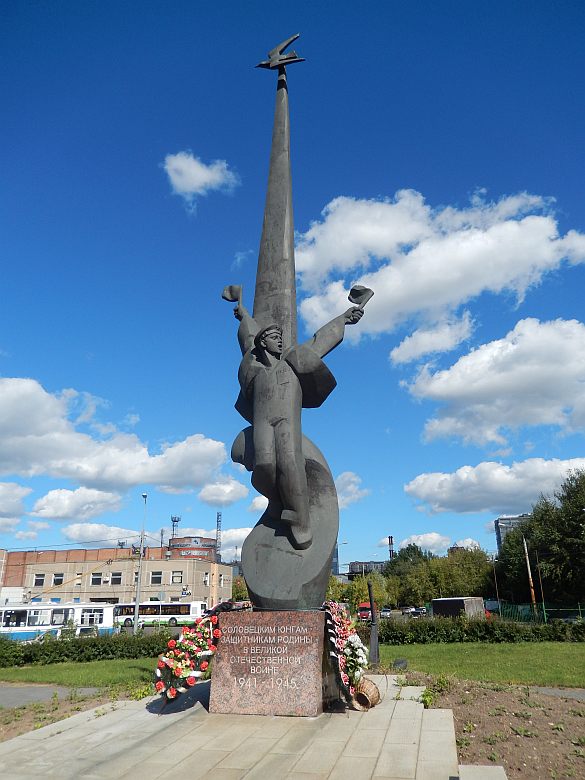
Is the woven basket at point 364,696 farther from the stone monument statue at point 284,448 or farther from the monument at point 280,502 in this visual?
the stone monument statue at point 284,448

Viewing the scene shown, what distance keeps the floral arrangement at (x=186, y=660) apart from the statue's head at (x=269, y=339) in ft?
13.7

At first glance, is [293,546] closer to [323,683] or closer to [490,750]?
[323,683]

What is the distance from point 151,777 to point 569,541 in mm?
34056

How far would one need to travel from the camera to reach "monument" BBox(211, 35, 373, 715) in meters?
7.44

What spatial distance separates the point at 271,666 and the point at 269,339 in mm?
4748

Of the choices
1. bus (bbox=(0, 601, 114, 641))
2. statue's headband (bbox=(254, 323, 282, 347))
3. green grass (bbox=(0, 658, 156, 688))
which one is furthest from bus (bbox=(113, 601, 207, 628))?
statue's headband (bbox=(254, 323, 282, 347))

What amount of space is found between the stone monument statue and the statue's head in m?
0.02

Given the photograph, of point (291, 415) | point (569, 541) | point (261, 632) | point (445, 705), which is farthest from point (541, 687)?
point (569, 541)

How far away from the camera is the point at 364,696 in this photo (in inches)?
295

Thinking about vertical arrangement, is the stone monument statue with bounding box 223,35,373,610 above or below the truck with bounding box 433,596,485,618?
above

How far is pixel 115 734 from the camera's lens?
6.54 meters

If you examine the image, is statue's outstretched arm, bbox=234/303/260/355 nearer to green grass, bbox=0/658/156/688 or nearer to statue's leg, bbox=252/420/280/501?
statue's leg, bbox=252/420/280/501

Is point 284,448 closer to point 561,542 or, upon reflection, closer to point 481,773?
point 481,773

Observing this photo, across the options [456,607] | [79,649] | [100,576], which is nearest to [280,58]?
[79,649]
